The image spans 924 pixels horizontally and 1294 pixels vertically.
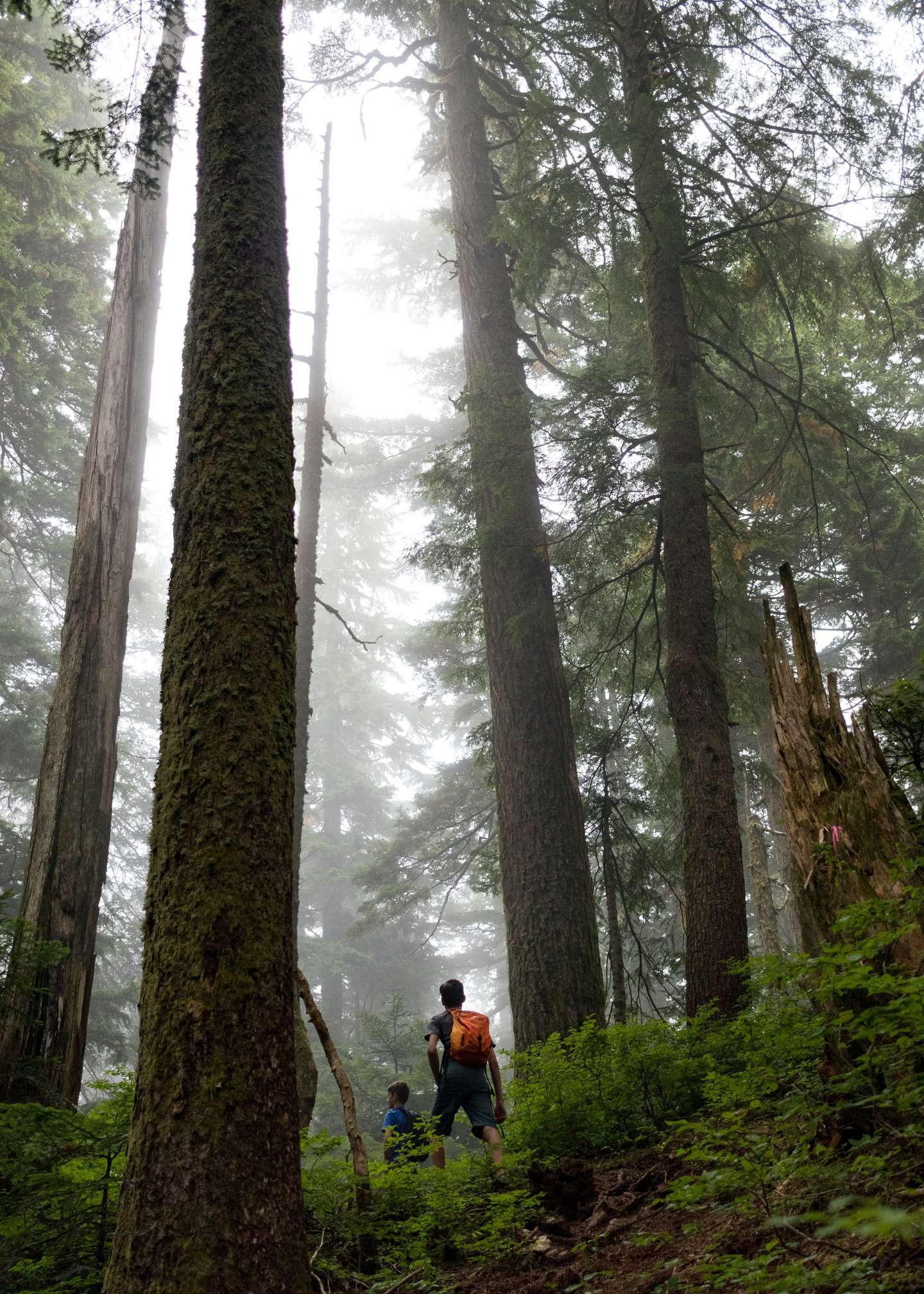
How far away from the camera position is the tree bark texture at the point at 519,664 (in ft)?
24.6

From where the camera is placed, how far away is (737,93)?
366 inches

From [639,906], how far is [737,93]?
8.84m

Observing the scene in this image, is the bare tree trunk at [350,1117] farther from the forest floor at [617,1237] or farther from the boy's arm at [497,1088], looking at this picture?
the boy's arm at [497,1088]

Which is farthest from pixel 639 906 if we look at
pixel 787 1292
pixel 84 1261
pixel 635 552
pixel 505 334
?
pixel 787 1292

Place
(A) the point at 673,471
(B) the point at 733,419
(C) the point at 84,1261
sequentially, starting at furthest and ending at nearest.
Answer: (B) the point at 733,419
(A) the point at 673,471
(C) the point at 84,1261

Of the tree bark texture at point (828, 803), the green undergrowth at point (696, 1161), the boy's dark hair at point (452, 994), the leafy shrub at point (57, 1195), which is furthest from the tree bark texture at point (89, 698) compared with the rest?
the tree bark texture at point (828, 803)

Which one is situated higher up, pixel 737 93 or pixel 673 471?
pixel 737 93

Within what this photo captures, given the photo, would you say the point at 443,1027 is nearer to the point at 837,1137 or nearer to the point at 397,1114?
the point at 397,1114

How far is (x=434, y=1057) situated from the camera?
646 cm

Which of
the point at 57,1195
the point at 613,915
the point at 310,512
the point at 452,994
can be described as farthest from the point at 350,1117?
the point at 310,512

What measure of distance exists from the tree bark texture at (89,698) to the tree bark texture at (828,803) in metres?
4.64

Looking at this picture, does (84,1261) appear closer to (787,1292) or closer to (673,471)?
(787,1292)

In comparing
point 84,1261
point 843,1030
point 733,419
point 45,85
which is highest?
point 45,85

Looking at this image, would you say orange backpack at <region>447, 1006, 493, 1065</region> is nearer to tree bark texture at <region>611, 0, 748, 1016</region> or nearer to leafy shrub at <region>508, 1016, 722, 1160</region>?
leafy shrub at <region>508, 1016, 722, 1160</region>
